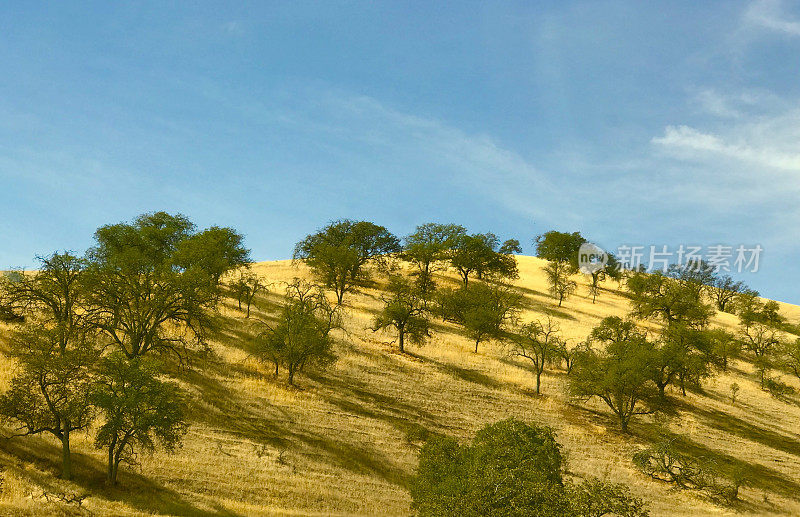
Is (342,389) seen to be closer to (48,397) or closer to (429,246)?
(48,397)

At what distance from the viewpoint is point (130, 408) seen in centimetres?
2711

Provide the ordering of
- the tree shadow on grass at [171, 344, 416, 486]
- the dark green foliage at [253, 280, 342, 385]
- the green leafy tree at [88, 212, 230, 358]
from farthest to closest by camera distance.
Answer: the dark green foliage at [253, 280, 342, 385] → the green leafy tree at [88, 212, 230, 358] → the tree shadow on grass at [171, 344, 416, 486]

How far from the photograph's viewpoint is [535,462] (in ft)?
92.0

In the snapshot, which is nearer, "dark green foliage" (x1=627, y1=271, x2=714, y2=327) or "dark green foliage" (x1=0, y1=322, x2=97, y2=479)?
"dark green foliage" (x1=0, y1=322, x2=97, y2=479)

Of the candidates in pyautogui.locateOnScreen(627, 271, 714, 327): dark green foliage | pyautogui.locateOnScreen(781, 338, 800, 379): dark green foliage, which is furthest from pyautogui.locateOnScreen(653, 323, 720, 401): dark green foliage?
pyautogui.locateOnScreen(627, 271, 714, 327): dark green foliage

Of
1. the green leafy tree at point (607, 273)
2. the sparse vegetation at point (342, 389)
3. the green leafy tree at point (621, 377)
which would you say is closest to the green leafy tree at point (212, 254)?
the sparse vegetation at point (342, 389)

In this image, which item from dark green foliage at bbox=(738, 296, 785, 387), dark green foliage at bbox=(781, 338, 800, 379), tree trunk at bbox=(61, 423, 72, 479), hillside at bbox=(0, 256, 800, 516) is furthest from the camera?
dark green foliage at bbox=(738, 296, 785, 387)

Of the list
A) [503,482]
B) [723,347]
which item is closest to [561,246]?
[723,347]

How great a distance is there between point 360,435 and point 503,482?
21.1 meters

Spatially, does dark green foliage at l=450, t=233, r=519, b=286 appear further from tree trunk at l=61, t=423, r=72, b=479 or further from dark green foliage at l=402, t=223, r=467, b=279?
tree trunk at l=61, t=423, r=72, b=479

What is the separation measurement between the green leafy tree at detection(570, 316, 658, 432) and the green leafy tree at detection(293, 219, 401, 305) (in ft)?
114

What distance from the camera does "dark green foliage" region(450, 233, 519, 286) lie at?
9125 cm

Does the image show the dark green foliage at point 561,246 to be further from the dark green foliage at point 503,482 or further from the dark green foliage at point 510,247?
the dark green foliage at point 503,482

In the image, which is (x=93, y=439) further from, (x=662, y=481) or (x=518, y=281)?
(x=518, y=281)
